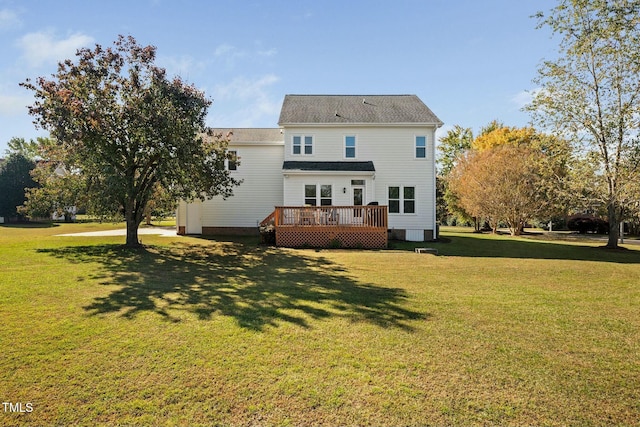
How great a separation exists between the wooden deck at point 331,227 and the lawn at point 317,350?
675 centimetres

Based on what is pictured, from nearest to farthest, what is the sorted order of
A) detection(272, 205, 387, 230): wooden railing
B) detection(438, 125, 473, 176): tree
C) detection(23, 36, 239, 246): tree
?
1. detection(23, 36, 239, 246): tree
2. detection(272, 205, 387, 230): wooden railing
3. detection(438, 125, 473, 176): tree

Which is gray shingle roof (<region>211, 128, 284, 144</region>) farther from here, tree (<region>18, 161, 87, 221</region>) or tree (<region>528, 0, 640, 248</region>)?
tree (<region>528, 0, 640, 248</region>)

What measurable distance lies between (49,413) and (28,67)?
1601cm

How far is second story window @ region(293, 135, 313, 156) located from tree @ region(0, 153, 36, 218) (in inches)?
1440

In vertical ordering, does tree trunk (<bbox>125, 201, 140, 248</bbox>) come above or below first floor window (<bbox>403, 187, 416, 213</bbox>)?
below

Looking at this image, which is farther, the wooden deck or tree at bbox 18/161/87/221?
the wooden deck

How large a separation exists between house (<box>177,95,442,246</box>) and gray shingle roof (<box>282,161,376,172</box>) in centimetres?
5

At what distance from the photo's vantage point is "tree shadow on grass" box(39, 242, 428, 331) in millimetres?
5738

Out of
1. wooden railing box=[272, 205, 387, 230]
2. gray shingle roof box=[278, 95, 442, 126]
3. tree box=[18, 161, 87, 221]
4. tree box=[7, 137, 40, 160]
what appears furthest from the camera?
tree box=[7, 137, 40, 160]

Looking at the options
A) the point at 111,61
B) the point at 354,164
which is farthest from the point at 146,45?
the point at 354,164

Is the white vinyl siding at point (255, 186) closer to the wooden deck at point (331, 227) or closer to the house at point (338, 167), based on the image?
the house at point (338, 167)

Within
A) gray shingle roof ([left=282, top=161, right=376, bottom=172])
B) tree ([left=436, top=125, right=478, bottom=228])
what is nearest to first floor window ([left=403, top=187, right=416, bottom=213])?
gray shingle roof ([left=282, top=161, right=376, bottom=172])

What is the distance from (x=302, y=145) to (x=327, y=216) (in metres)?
5.82

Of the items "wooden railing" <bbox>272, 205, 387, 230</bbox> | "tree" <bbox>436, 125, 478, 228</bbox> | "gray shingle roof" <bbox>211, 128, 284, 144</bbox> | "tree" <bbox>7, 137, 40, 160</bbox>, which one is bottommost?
"wooden railing" <bbox>272, 205, 387, 230</bbox>
